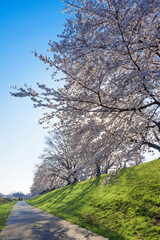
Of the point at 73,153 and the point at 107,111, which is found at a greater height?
the point at 107,111

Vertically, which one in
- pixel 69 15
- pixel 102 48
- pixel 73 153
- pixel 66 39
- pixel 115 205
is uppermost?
pixel 69 15

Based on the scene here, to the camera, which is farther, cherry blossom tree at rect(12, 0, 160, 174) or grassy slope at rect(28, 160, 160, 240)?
grassy slope at rect(28, 160, 160, 240)

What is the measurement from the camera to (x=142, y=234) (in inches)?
214

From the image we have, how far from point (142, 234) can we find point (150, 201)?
195 centimetres

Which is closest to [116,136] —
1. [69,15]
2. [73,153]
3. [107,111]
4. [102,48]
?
[107,111]

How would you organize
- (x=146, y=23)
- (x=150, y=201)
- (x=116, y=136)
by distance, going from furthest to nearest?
(x=150, y=201)
(x=146, y=23)
(x=116, y=136)

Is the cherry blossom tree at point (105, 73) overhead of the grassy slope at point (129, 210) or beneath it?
overhead

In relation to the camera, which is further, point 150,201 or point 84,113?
point 150,201

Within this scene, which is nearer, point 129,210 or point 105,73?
point 105,73

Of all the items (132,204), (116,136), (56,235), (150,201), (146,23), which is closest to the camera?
(116,136)

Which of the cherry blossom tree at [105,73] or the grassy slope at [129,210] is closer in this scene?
the cherry blossom tree at [105,73]

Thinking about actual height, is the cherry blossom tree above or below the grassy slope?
above

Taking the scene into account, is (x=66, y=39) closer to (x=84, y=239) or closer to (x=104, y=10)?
(x=104, y=10)

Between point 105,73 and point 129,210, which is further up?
point 105,73
